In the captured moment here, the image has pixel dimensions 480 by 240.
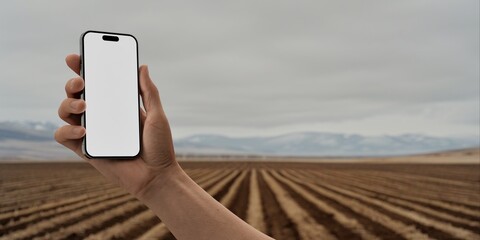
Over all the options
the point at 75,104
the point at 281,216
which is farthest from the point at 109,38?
the point at 281,216

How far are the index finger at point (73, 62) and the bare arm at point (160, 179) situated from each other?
0.21 meters

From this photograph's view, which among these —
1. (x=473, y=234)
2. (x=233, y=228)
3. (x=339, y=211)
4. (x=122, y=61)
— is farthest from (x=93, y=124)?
(x=339, y=211)

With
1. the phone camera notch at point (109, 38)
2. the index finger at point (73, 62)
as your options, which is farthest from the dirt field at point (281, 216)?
the index finger at point (73, 62)

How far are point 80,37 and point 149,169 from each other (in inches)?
33.9

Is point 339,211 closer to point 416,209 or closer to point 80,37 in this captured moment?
point 416,209

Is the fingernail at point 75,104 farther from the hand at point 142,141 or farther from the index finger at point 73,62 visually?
the index finger at point 73,62

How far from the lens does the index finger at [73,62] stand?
218cm

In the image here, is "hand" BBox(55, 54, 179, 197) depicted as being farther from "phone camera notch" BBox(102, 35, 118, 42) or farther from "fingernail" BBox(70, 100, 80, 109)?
"phone camera notch" BBox(102, 35, 118, 42)

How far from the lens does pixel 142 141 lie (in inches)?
78.9

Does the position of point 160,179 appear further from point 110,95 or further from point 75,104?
point 110,95

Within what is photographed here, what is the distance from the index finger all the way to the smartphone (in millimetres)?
26

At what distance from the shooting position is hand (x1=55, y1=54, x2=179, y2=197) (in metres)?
1.88

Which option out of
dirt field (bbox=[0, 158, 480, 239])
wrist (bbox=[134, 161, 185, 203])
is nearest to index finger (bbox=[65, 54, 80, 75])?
wrist (bbox=[134, 161, 185, 203])

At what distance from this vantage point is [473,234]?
46.1ft
